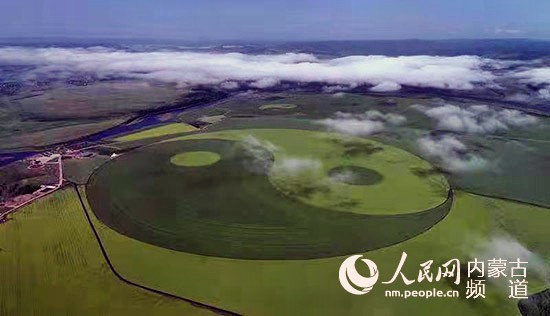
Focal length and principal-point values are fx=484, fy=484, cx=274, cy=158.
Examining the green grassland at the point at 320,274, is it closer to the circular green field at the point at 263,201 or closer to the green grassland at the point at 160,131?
the circular green field at the point at 263,201

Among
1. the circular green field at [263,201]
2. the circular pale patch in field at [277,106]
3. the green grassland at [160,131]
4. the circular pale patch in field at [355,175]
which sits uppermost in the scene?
the circular pale patch in field at [277,106]

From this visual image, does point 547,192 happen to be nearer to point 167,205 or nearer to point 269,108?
point 167,205

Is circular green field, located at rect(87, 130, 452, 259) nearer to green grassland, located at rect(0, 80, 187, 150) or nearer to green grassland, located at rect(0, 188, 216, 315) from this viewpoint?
green grassland, located at rect(0, 188, 216, 315)

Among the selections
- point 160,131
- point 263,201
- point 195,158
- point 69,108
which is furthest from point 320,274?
point 69,108

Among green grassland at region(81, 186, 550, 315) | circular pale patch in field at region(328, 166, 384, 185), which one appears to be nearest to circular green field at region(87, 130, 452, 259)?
circular pale patch in field at region(328, 166, 384, 185)

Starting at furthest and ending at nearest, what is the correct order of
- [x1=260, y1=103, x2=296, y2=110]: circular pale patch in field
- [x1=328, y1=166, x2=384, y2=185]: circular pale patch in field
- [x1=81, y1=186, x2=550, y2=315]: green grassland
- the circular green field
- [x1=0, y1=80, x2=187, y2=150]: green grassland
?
[x1=260, y1=103, x2=296, y2=110]: circular pale patch in field, [x1=0, y1=80, x2=187, y2=150]: green grassland, [x1=328, y1=166, x2=384, y2=185]: circular pale patch in field, the circular green field, [x1=81, y1=186, x2=550, y2=315]: green grassland

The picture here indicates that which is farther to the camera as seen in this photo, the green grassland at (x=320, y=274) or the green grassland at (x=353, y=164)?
the green grassland at (x=353, y=164)

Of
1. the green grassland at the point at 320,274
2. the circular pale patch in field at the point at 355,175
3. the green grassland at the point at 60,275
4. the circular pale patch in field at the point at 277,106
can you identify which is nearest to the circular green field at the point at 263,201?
the circular pale patch in field at the point at 355,175
